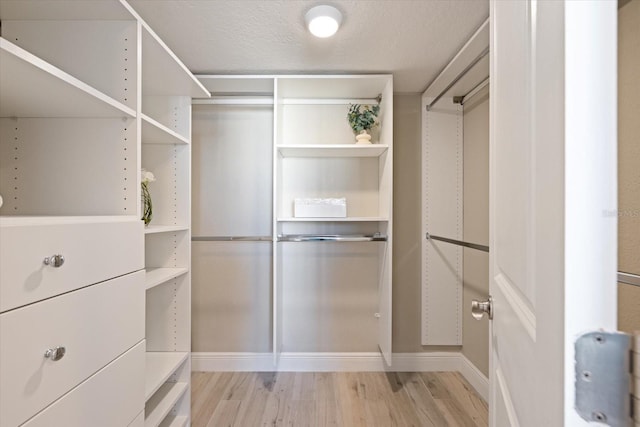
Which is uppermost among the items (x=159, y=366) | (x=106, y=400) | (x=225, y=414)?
(x=106, y=400)

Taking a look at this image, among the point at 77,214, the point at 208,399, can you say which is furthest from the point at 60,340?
the point at 208,399

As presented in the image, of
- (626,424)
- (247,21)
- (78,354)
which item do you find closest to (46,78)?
(78,354)

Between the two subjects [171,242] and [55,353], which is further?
[171,242]

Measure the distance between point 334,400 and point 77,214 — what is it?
5.73ft

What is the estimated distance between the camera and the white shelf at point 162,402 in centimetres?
135

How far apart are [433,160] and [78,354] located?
7.45ft

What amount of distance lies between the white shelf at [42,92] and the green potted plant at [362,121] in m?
1.39

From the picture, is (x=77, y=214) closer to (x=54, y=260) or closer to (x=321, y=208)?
(x=54, y=260)

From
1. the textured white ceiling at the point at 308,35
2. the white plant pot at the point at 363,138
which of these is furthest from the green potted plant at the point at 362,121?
the textured white ceiling at the point at 308,35

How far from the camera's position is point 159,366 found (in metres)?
1.49

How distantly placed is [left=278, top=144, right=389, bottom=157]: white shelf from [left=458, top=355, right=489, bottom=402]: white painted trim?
5.24ft

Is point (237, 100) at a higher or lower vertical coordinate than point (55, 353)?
higher

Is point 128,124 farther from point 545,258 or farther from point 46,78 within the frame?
point 545,258

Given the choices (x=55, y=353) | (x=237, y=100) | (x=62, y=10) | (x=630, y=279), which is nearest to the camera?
(x=630, y=279)
